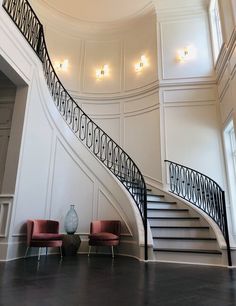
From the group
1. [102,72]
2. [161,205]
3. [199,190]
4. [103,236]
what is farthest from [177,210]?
[102,72]

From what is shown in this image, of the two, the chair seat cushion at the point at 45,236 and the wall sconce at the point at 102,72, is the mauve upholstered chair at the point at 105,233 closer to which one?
the chair seat cushion at the point at 45,236

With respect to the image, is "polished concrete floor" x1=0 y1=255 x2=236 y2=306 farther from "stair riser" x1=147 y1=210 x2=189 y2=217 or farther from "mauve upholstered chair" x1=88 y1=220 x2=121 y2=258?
"stair riser" x1=147 y1=210 x2=189 y2=217

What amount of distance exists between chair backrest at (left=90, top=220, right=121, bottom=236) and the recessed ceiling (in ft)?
24.2

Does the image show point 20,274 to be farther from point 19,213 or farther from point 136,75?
point 136,75

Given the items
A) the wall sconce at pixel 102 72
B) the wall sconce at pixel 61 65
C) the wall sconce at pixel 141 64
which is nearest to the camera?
the wall sconce at pixel 141 64

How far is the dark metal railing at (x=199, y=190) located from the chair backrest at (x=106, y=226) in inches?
75.7

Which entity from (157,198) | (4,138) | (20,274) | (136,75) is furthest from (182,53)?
(20,274)

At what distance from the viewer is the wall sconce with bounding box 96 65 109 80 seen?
29.5 ft

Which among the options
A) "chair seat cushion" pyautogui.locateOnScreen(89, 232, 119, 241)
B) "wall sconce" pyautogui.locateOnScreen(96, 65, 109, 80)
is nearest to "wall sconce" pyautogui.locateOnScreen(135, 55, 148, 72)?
"wall sconce" pyautogui.locateOnScreen(96, 65, 109, 80)

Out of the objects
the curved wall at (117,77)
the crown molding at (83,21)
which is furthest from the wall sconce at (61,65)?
the crown molding at (83,21)

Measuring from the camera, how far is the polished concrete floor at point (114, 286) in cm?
199

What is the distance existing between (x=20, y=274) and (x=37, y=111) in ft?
10.3

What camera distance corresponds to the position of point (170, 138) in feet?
24.4

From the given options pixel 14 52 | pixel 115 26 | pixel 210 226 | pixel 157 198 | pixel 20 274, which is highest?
pixel 115 26
